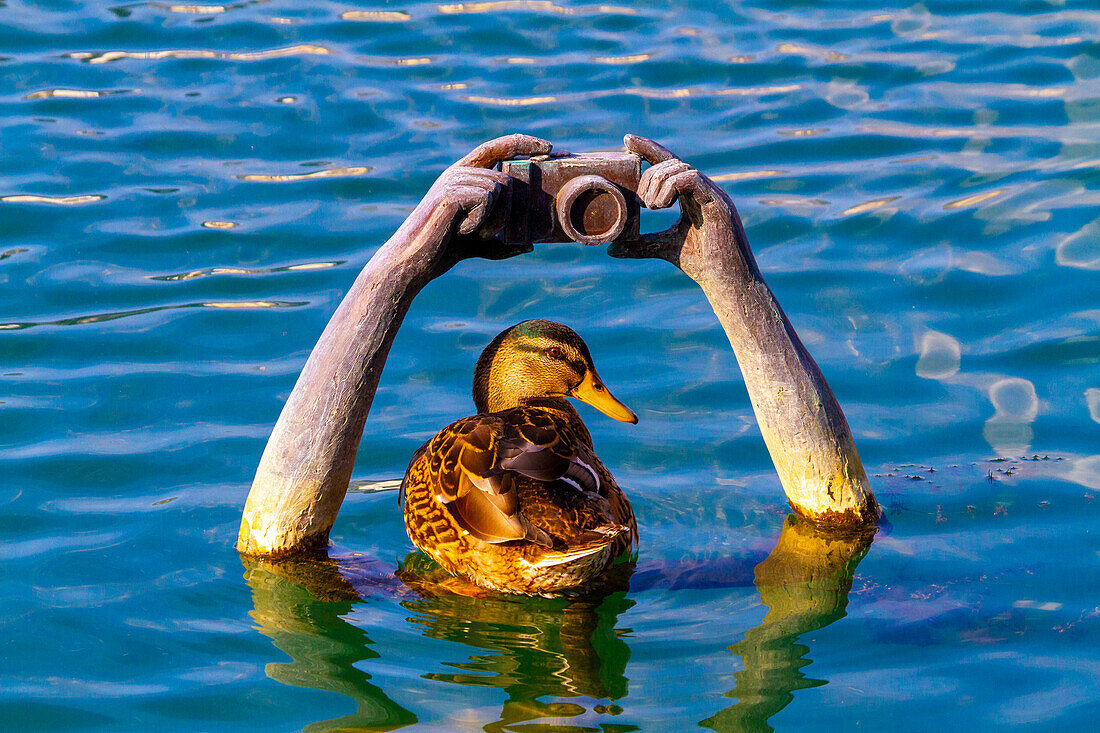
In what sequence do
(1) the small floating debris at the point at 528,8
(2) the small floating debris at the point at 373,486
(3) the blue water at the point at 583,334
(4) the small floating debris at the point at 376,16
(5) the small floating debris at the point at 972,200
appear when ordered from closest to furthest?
1. (3) the blue water at the point at 583,334
2. (2) the small floating debris at the point at 373,486
3. (5) the small floating debris at the point at 972,200
4. (4) the small floating debris at the point at 376,16
5. (1) the small floating debris at the point at 528,8

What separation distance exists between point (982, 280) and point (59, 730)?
553 cm

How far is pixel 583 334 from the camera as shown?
22.1 feet

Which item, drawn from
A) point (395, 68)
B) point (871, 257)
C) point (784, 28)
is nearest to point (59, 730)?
point (871, 257)

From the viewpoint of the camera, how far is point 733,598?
14.6ft

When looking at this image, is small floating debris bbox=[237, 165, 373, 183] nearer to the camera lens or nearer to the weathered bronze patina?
the weathered bronze patina

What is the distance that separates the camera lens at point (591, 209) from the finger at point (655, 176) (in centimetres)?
9

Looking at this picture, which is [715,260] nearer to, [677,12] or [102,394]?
[102,394]

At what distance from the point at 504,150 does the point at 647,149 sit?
0.51m

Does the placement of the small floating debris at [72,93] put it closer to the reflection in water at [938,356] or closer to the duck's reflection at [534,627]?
the duck's reflection at [534,627]

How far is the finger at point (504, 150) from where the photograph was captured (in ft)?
14.2

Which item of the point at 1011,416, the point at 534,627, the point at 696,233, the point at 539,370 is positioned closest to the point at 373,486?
the point at 539,370

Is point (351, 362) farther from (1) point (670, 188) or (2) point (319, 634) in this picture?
(1) point (670, 188)

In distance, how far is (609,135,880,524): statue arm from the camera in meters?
4.35

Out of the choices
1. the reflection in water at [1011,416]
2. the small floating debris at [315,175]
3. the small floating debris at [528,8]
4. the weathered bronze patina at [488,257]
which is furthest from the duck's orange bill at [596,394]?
the small floating debris at [528,8]
